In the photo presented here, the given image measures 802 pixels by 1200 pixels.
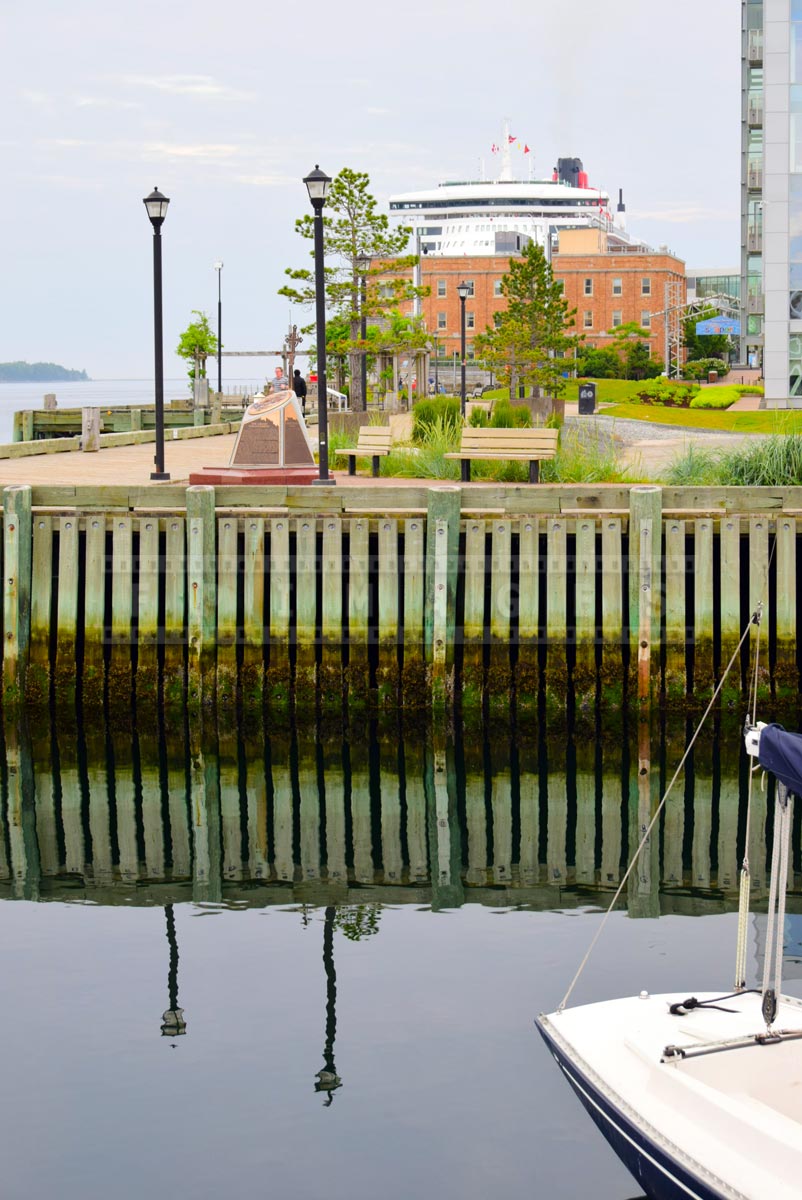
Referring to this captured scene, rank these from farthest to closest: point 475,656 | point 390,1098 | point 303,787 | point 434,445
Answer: point 434,445 < point 475,656 < point 303,787 < point 390,1098

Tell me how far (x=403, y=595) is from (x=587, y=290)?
464 ft

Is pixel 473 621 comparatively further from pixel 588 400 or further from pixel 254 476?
pixel 588 400

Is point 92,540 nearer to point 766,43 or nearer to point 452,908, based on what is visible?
point 452,908

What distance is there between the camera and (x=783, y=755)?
26.7 ft

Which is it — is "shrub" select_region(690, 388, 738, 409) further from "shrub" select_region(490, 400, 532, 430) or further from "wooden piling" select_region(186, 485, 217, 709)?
"wooden piling" select_region(186, 485, 217, 709)

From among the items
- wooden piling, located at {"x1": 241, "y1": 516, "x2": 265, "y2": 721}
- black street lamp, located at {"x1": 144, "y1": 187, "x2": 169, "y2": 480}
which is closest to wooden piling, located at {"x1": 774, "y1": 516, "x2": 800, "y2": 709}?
Answer: wooden piling, located at {"x1": 241, "y1": 516, "x2": 265, "y2": 721}

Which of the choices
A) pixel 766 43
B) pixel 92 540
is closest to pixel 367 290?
pixel 766 43

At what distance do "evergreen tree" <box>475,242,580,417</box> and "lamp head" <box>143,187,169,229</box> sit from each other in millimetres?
51820

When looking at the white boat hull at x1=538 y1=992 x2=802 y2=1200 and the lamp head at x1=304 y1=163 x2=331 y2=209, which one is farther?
the lamp head at x1=304 y1=163 x2=331 y2=209

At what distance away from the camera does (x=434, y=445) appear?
2609 centimetres

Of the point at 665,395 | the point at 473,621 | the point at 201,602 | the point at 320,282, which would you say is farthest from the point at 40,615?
the point at 665,395

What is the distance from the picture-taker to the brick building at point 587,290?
507 ft

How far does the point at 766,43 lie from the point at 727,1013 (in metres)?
50.0

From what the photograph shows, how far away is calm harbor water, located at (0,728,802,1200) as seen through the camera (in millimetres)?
8625
